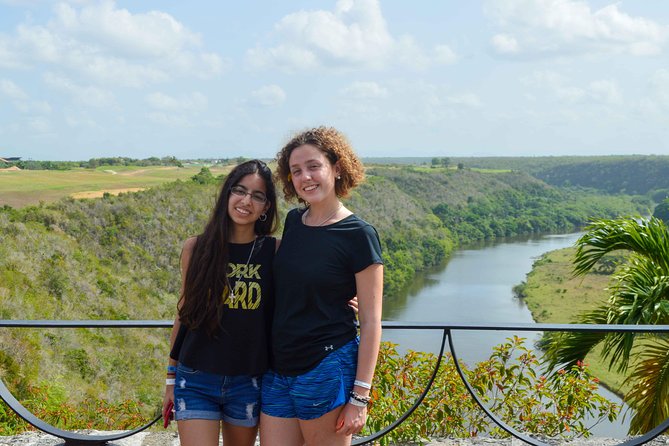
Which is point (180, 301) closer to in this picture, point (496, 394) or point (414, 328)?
point (414, 328)

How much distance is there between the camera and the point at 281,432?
1.81 m

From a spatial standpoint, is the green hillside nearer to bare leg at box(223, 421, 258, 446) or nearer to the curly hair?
bare leg at box(223, 421, 258, 446)

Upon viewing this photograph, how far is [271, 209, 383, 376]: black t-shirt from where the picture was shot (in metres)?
1.75

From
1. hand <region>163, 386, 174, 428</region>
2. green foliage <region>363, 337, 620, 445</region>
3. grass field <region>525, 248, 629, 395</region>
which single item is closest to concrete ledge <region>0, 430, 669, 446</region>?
green foliage <region>363, 337, 620, 445</region>

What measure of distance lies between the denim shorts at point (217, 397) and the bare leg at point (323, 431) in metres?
0.18

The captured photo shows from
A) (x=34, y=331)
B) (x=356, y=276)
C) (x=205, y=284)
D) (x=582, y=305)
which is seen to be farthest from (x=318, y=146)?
(x=582, y=305)

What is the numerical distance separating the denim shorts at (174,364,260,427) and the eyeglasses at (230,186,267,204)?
0.53 metres

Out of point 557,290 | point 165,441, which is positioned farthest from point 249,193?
point 557,290

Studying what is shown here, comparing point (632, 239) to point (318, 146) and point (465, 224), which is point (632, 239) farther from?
point (465, 224)

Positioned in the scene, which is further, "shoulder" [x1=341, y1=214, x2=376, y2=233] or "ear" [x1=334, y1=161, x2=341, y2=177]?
"ear" [x1=334, y1=161, x2=341, y2=177]

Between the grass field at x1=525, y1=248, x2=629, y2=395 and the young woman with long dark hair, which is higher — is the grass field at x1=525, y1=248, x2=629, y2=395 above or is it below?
below

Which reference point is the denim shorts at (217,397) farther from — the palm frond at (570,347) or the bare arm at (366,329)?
the palm frond at (570,347)

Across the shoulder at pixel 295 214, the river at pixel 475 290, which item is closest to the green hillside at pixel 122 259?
the river at pixel 475 290

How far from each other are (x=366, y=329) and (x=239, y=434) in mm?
517
